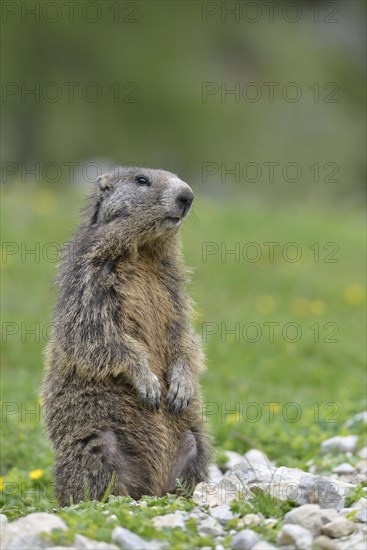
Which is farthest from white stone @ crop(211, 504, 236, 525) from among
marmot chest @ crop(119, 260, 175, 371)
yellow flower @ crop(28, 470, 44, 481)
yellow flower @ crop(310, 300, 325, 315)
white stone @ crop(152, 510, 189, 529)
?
yellow flower @ crop(310, 300, 325, 315)

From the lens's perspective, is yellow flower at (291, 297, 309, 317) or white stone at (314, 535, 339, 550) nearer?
white stone at (314, 535, 339, 550)

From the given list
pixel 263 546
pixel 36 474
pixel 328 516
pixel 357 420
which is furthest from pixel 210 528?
pixel 357 420

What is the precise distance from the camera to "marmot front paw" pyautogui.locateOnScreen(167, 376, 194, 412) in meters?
6.11

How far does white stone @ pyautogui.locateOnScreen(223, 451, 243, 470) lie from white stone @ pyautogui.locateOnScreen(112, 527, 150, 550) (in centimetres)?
331

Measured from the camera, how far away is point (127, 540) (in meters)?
4.17

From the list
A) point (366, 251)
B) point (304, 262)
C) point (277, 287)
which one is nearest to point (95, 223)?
point (277, 287)

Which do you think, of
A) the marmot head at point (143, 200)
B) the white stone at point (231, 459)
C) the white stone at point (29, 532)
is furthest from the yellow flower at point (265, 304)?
the white stone at point (29, 532)

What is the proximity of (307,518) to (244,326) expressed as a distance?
7.23 m

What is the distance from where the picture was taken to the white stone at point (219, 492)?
16.8ft

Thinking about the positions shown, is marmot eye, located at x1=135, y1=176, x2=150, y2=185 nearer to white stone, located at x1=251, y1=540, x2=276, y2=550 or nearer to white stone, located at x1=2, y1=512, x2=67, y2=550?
white stone, located at x1=2, y1=512, x2=67, y2=550

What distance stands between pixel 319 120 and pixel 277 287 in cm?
2240

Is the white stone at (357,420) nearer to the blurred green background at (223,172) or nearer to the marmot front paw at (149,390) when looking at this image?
the blurred green background at (223,172)

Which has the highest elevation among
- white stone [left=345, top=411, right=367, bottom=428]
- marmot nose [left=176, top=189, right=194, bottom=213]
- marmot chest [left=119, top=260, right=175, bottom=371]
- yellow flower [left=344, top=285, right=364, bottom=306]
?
marmot nose [left=176, top=189, right=194, bottom=213]

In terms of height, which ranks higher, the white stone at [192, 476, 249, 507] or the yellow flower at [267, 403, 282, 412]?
the yellow flower at [267, 403, 282, 412]
